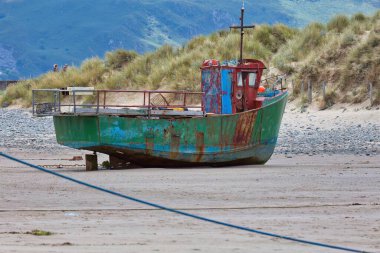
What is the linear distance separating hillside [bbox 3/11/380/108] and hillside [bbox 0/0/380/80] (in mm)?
51284

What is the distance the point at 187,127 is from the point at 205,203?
5.48 metres

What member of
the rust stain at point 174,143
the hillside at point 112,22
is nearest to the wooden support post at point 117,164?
the rust stain at point 174,143

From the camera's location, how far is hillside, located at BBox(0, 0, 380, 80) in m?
100

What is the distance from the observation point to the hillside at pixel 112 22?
100 m

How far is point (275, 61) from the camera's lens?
115 ft

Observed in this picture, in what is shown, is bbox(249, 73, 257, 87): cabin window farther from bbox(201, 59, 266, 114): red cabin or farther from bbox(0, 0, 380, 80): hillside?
bbox(0, 0, 380, 80): hillside

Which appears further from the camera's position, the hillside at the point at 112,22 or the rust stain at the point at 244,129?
the hillside at the point at 112,22

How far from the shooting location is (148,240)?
11.0 m

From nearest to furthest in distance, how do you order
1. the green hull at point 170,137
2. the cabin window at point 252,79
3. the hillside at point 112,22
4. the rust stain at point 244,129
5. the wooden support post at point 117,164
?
the green hull at point 170,137
the rust stain at point 244,129
the wooden support post at point 117,164
the cabin window at point 252,79
the hillside at point 112,22

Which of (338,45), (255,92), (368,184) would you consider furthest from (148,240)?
(338,45)

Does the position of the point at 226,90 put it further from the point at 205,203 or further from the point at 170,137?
the point at 205,203

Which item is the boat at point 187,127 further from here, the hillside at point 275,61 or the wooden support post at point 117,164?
the hillside at point 275,61

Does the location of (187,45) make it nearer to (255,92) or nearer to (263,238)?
(255,92)

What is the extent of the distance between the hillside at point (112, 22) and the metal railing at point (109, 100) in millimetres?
57274
